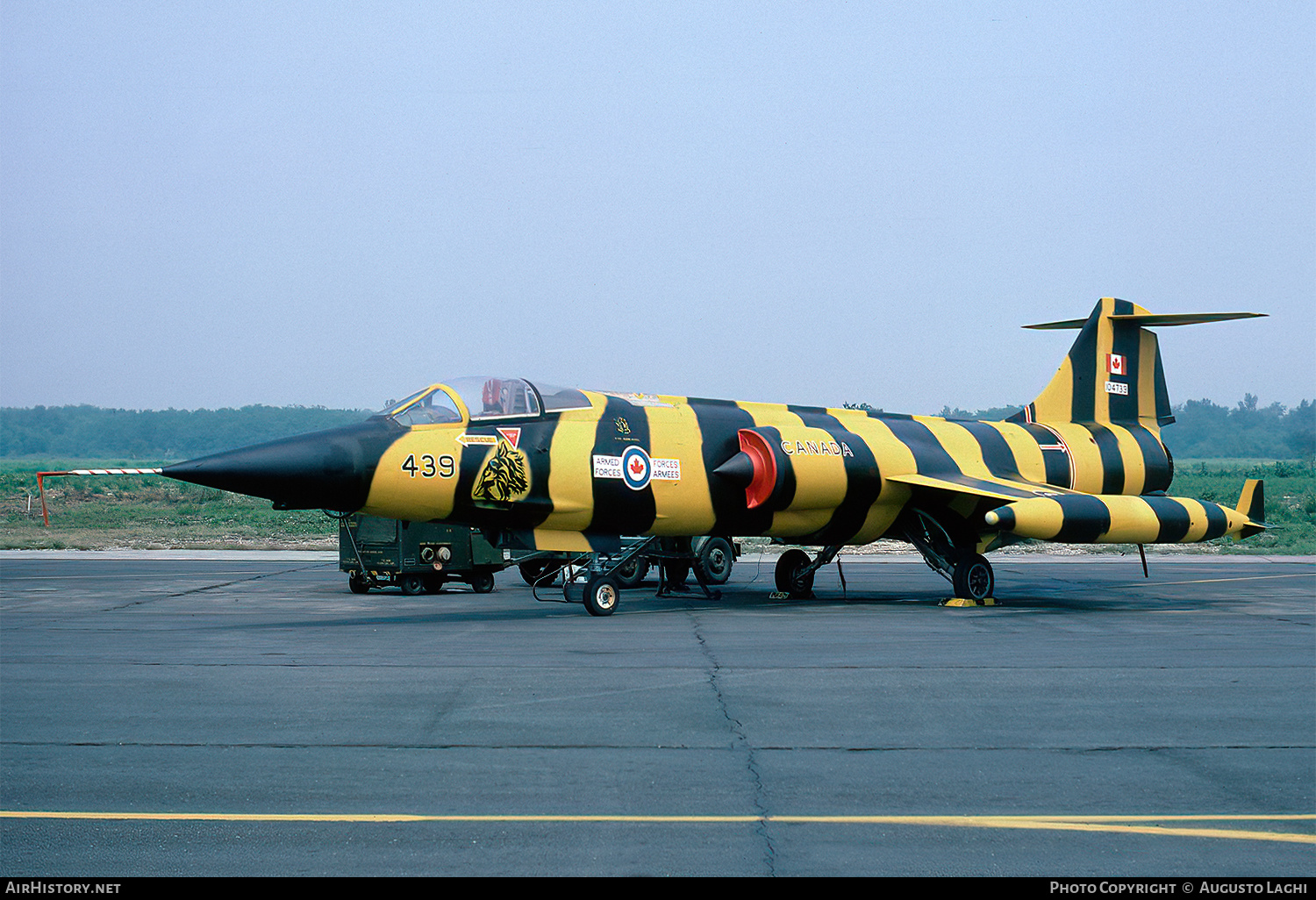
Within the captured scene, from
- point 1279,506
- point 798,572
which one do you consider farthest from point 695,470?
point 1279,506

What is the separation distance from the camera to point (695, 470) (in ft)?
54.7

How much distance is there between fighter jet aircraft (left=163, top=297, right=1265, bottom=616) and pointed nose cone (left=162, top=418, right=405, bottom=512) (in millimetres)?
22

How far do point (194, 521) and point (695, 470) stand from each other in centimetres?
3318

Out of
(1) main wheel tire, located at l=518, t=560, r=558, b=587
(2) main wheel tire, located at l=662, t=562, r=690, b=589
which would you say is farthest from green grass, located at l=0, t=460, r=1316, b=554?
(2) main wheel tire, located at l=662, t=562, r=690, b=589

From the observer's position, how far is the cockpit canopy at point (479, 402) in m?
14.6

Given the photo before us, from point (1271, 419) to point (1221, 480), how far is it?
148389 mm

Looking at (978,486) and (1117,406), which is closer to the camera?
(978,486)

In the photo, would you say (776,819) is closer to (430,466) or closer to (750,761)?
(750,761)

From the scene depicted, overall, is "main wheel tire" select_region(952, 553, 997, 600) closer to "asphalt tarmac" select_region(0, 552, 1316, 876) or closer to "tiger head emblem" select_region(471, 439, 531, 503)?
"asphalt tarmac" select_region(0, 552, 1316, 876)

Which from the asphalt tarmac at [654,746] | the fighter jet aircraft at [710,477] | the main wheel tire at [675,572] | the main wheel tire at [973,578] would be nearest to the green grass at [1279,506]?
the fighter jet aircraft at [710,477]

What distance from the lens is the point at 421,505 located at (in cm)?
1437

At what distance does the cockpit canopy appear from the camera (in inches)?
575

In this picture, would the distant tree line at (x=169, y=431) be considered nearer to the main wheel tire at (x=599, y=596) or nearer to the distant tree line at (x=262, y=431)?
the distant tree line at (x=262, y=431)

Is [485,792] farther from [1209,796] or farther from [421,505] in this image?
[421,505]
